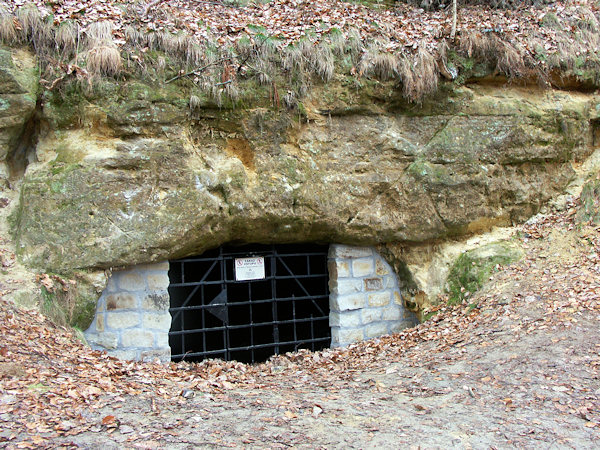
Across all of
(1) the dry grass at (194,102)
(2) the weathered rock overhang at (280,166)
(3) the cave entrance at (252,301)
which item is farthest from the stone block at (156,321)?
(1) the dry grass at (194,102)

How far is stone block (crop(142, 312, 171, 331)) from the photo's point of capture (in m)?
5.05

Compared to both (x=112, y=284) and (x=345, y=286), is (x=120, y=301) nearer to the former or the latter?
(x=112, y=284)

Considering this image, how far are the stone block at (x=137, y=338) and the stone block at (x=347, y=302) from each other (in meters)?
2.10

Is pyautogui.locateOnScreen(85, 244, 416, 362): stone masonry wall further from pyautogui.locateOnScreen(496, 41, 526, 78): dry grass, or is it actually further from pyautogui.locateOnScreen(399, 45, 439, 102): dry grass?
pyautogui.locateOnScreen(496, 41, 526, 78): dry grass

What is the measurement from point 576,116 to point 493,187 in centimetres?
152

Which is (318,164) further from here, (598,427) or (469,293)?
(598,427)

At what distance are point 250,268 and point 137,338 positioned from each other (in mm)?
1460

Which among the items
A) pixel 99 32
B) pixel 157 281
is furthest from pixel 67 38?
pixel 157 281

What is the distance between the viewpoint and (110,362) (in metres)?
4.09

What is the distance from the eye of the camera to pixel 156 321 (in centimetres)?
508

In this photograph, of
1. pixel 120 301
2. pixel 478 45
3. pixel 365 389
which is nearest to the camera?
pixel 365 389

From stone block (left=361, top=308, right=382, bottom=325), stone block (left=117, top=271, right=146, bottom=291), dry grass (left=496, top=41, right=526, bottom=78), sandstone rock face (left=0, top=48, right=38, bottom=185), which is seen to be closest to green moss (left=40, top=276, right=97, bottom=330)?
stone block (left=117, top=271, right=146, bottom=291)

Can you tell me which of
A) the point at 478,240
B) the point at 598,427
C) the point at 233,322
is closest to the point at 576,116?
the point at 478,240

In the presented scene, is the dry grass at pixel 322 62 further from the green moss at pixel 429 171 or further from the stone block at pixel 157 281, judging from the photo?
the stone block at pixel 157 281
